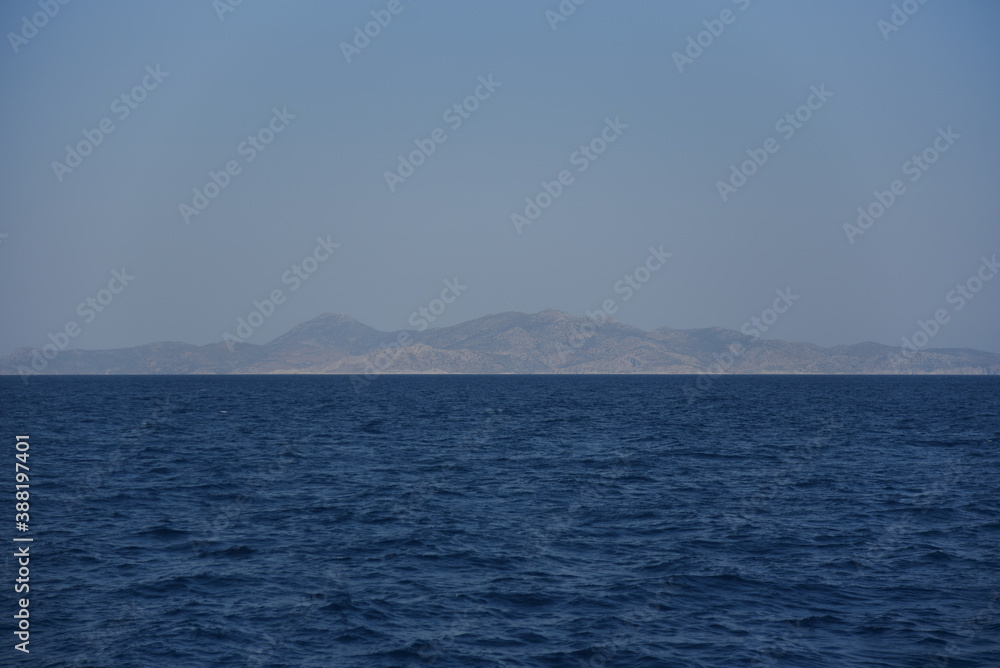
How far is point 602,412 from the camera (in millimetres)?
96000

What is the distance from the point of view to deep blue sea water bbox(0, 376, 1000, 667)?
17.5 m

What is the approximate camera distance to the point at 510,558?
24562 mm

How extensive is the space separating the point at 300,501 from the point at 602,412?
6602cm

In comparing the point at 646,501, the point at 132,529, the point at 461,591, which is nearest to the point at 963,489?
the point at 646,501

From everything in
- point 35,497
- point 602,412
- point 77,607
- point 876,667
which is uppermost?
point 602,412

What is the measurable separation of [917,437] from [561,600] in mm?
53064

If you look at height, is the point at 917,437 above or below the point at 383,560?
above

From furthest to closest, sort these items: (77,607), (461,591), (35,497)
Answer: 1. (35,497)
2. (461,591)
3. (77,607)

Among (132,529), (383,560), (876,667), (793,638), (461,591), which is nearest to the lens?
(876,667)

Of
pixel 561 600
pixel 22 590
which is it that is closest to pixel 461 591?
pixel 561 600

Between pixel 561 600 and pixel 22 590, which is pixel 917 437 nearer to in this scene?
pixel 561 600

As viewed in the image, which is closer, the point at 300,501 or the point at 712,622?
the point at 712,622

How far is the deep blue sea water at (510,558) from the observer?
17.5 metres

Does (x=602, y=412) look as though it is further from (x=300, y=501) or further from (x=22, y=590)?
(x=22, y=590)
